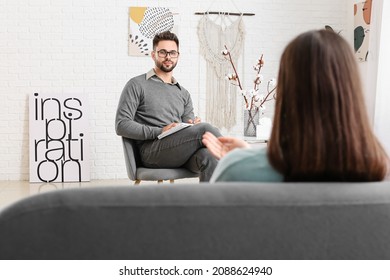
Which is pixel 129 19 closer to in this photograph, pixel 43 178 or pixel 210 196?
pixel 43 178

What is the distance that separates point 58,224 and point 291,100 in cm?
58

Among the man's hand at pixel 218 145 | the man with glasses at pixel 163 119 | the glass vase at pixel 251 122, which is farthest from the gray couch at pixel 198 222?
the glass vase at pixel 251 122

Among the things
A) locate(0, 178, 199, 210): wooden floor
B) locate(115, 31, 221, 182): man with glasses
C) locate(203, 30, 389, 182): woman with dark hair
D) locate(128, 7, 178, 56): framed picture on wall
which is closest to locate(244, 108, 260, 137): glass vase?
locate(115, 31, 221, 182): man with glasses

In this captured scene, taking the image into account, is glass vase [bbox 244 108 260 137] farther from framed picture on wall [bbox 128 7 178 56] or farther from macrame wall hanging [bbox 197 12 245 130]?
framed picture on wall [bbox 128 7 178 56]

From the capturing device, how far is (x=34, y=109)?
23.0 feet

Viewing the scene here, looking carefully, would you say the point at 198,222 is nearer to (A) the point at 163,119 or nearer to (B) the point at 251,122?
(A) the point at 163,119

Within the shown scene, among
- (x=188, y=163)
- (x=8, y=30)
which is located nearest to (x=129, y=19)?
(x=8, y=30)

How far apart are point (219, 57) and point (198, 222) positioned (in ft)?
20.1

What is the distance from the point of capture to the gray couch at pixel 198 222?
124 cm

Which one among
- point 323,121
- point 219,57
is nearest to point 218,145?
point 323,121

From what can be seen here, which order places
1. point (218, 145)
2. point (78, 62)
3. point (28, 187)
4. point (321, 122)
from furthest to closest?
1. point (78, 62)
2. point (28, 187)
3. point (218, 145)
4. point (321, 122)

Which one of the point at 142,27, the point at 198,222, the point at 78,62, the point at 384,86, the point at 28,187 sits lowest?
the point at 28,187

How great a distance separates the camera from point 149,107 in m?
4.63

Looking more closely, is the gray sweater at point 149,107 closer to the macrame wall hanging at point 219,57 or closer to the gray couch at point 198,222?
the macrame wall hanging at point 219,57
